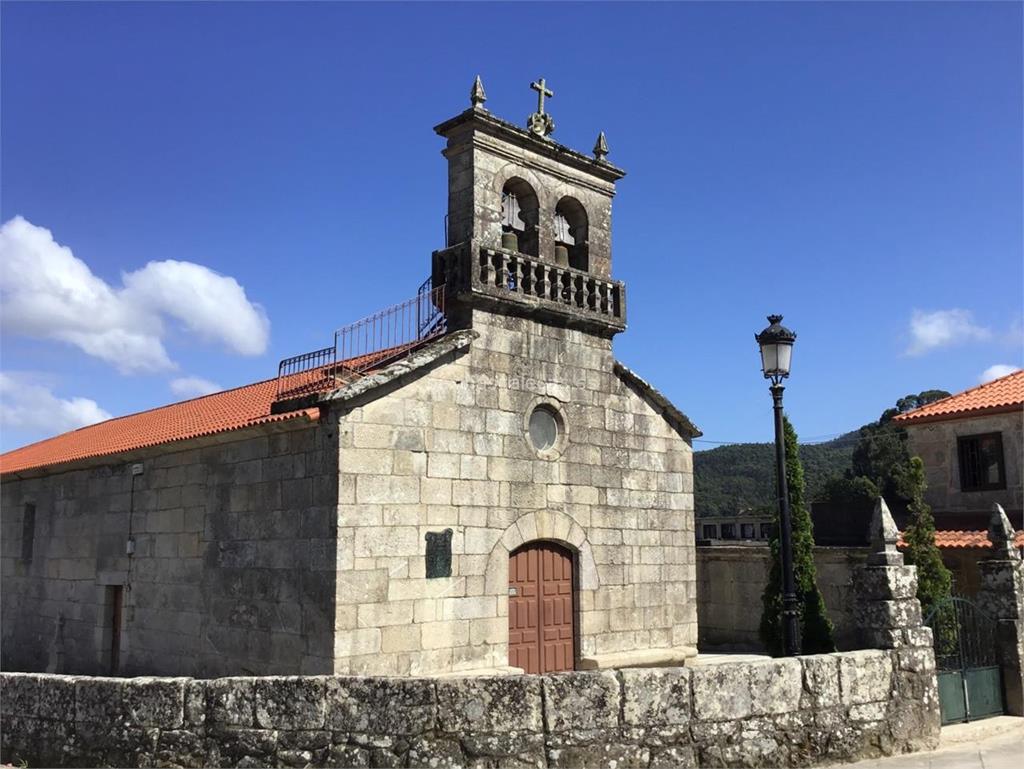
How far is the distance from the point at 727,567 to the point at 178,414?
1134cm

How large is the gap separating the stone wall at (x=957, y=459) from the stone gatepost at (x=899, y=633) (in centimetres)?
1003

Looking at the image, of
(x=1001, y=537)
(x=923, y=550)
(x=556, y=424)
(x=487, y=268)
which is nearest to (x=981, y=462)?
(x=923, y=550)

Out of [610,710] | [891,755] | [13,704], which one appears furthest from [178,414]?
[891,755]

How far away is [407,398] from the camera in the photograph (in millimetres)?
10070

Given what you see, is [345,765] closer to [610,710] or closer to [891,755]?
[610,710]

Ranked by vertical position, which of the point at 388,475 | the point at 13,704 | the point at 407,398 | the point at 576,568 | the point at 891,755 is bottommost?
the point at 891,755

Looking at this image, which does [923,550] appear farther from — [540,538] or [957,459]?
[540,538]

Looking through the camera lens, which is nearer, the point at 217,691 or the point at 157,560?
the point at 217,691

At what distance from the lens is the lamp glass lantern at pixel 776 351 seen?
29.0 ft

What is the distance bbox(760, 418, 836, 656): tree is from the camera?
1384 cm

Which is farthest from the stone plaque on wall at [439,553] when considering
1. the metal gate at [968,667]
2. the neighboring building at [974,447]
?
the neighboring building at [974,447]

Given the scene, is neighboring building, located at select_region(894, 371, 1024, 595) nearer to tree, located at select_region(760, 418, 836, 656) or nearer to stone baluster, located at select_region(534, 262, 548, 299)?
tree, located at select_region(760, 418, 836, 656)

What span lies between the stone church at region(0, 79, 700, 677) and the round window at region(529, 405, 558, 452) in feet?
0.09

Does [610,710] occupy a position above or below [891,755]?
above
